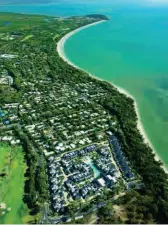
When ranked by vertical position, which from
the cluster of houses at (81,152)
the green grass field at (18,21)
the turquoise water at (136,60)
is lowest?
the cluster of houses at (81,152)

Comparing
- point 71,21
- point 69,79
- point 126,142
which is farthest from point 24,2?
point 126,142

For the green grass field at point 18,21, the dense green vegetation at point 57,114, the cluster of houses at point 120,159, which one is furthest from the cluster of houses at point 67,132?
the green grass field at point 18,21

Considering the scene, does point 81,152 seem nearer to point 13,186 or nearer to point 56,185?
point 56,185

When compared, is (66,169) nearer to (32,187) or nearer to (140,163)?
(32,187)

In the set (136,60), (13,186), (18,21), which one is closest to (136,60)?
(136,60)

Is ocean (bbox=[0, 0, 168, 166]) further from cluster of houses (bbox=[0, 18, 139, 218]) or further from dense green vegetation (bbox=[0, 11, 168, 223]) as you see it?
cluster of houses (bbox=[0, 18, 139, 218])

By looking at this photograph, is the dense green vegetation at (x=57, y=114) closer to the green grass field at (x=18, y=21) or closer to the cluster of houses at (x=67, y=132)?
the cluster of houses at (x=67, y=132)
